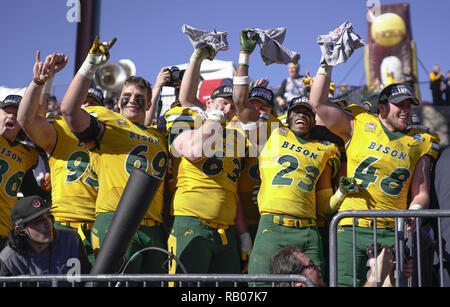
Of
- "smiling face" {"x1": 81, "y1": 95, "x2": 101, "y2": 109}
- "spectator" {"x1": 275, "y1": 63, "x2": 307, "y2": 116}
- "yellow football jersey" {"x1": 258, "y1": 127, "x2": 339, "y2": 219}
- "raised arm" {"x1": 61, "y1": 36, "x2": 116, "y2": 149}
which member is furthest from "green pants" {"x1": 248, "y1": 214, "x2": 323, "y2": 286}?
"spectator" {"x1": 275, "y1": 63, "x2": 307, "y2": 116}

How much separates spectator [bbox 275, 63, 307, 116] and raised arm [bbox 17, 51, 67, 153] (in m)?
6.57

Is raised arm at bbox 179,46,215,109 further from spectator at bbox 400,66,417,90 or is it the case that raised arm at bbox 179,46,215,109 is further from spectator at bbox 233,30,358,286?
spectator at bbox 400,66,417,90

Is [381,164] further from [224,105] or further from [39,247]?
[39,247]

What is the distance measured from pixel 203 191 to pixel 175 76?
1.68m

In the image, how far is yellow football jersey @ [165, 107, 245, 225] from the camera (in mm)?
4895

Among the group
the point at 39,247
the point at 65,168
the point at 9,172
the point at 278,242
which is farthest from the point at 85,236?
the point at 278,242

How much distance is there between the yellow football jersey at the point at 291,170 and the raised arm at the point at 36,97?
6.60ft

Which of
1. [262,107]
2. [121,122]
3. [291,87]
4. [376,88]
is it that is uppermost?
[376,88]

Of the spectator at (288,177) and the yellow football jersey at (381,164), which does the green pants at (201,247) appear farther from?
the yellow football jersey at (381,164)

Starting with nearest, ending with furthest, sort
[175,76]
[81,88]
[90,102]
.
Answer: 1. [81,88]
2. [90,102]
3. [175,76]

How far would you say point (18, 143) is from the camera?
5.48 meters

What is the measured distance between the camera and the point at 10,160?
5387 mm

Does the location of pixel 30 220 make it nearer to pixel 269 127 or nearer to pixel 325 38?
pixel 269 127

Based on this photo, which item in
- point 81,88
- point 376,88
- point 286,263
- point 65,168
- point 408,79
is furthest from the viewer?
point 408,79
